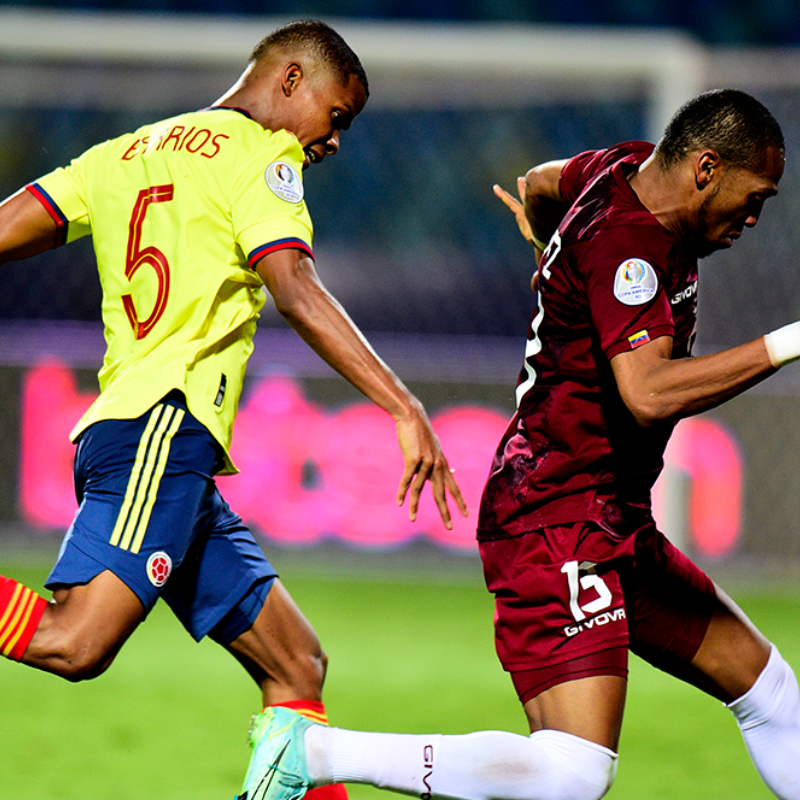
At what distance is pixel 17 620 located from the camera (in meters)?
2.74

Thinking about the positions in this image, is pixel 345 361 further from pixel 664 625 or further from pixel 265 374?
pixel 265 374

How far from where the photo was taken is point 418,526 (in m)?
7.90

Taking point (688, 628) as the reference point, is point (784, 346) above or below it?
above

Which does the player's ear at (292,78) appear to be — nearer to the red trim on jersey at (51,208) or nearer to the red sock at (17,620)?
the red trim on jersey at (51,208)

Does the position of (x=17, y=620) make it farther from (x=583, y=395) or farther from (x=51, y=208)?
(x=583, y=395)

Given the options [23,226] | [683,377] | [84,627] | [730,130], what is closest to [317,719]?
[84,627]

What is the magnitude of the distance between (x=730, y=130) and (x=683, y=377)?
0.56m

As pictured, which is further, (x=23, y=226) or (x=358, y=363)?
(x=23, y=226)

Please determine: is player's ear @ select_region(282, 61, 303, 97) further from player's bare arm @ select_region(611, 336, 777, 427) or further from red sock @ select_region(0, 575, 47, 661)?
red sock @ select_region(0, 575, 47, 661)

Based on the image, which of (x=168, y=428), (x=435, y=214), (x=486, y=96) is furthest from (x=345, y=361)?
(x=435, y=214)

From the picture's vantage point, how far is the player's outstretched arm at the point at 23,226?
3.04 meters

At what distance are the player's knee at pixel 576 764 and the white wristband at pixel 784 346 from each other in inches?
35.2

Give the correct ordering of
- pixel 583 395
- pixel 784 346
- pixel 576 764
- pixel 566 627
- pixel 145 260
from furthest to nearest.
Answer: pixel 145 260 → pixel 583 395 → pixel 566 627 → pixel 576 764 → pixel 784 346

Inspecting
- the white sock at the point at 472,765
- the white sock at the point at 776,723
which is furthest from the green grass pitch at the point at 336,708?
the white sock at the point at 472,765
